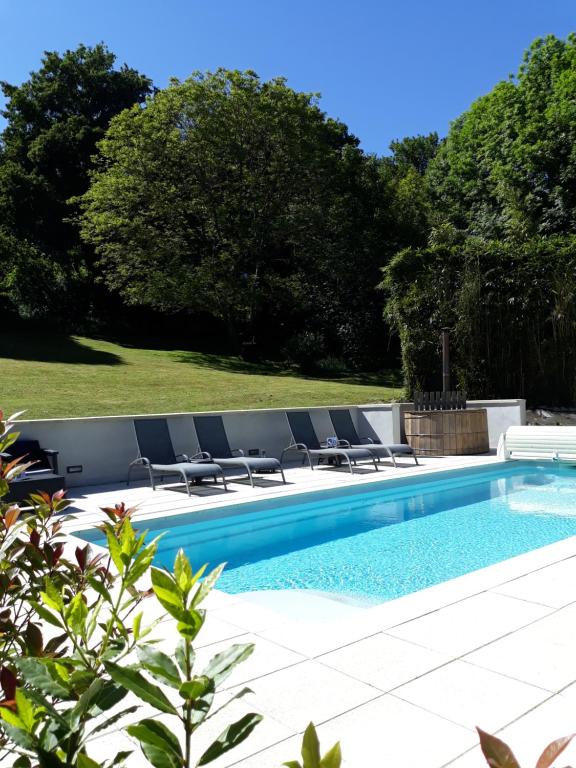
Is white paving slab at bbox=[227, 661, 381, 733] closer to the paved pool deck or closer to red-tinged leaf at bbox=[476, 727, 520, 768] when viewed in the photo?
the paved pool deck

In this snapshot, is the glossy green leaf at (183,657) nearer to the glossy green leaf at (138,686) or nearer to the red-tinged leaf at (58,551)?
the glossy green leaf at (138,686)

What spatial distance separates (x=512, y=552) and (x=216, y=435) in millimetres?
6039

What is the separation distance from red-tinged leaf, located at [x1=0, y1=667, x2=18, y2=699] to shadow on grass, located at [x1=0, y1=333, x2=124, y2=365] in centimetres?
2038

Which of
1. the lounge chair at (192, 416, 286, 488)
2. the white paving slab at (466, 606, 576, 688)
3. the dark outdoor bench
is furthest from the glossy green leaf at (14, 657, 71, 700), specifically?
the lounge chair at (192, 416, 286, 488)

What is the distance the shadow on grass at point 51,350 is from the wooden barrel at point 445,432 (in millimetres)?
11564

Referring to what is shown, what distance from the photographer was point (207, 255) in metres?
25.6

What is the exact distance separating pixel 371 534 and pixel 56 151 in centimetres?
2881

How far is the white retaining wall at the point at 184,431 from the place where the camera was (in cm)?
1007

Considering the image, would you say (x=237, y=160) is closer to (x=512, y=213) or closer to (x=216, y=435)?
(x=512, y=213)

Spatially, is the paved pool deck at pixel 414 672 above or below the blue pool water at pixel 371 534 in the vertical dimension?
above

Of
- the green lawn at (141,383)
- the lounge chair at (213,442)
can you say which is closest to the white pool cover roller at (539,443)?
the lounge chair at (213,442)

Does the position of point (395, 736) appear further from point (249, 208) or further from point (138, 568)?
point (249, 208)

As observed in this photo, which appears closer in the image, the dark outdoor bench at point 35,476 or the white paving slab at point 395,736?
the white paving slab at point 395,736

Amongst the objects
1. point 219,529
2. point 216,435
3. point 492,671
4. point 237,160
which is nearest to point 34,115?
point 237,160
